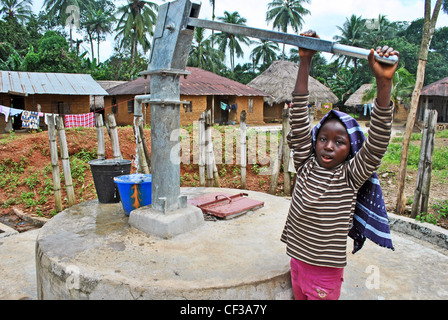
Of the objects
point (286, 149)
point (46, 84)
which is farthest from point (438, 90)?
point (46, 84)

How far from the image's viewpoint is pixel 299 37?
1882 mm

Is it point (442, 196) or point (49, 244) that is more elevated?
point (49, 244)

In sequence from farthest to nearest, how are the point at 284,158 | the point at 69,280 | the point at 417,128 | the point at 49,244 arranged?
A: the point at 417,128 < the point at 284,158 < the point at 49,244 < the point at 69,280

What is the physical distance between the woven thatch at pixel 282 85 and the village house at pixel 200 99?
1.77 metres

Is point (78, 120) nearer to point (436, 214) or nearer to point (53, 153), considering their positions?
point (53, 153)

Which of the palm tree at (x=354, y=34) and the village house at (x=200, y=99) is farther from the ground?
the palm tree at (x=354, y=34)

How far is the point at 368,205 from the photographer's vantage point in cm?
192

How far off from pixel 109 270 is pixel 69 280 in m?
0.26

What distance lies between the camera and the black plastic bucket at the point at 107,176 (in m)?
3.59

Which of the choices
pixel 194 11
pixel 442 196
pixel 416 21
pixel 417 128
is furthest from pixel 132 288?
pixel 416 21

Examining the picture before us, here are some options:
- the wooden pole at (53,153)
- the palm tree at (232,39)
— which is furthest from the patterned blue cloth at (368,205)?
the palm tree at (232,39)

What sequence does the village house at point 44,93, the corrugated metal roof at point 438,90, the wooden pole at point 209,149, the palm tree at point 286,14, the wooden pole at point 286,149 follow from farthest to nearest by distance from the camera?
the palm tree at point 286,14 → the corrugated metal roof at point 438,90 → the village house at point 44,93 → the wooden pole at point 209,149 → the wooden pole at point 286,149

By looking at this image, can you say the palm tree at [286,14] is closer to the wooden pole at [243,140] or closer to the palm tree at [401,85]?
the palm tree at [401,85]
